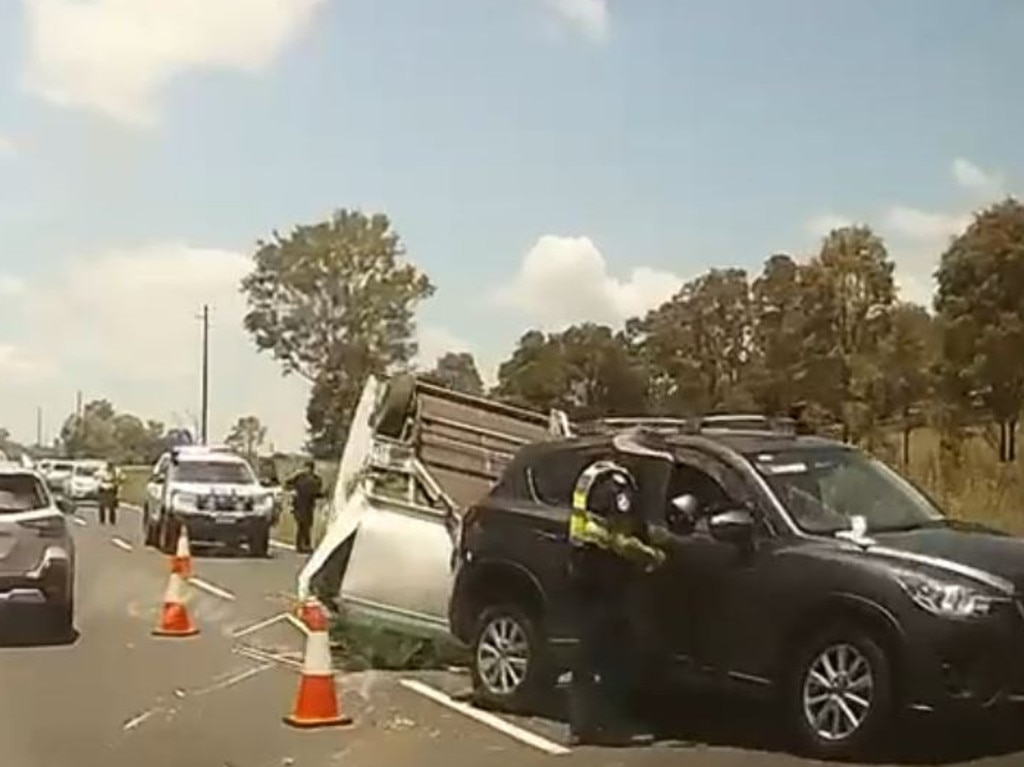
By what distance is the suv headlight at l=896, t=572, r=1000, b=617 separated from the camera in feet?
34.1

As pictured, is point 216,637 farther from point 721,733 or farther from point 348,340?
point 348,340

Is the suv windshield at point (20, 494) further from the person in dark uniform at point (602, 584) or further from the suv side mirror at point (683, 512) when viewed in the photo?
the suv side mirror at point (683, 512)

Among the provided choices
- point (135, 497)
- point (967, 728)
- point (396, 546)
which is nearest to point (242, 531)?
point (396, 546)

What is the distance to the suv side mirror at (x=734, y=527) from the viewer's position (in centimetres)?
1143

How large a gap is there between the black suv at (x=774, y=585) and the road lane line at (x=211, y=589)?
1010cm

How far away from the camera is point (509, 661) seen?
12.8 metres

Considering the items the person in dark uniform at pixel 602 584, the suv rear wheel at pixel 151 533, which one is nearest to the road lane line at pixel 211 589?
the suv rear wheel at pixel 151 533

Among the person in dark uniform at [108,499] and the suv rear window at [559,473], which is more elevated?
the person in dark uniform at [108,499]

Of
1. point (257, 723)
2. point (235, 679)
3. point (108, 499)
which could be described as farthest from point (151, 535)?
point (257, 723)

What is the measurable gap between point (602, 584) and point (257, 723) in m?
2.34

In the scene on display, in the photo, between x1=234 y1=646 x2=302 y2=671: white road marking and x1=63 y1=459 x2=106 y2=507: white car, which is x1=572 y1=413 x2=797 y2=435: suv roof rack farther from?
x1=63 y1=459 x2=106 y2=507: white car

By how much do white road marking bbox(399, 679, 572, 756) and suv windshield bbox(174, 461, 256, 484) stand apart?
830 inches

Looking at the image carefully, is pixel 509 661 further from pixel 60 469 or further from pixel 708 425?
pixel 60 469

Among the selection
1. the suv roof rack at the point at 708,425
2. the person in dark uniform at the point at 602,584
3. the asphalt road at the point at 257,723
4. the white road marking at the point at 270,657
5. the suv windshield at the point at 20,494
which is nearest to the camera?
the asphalt road at the point at 257,723
